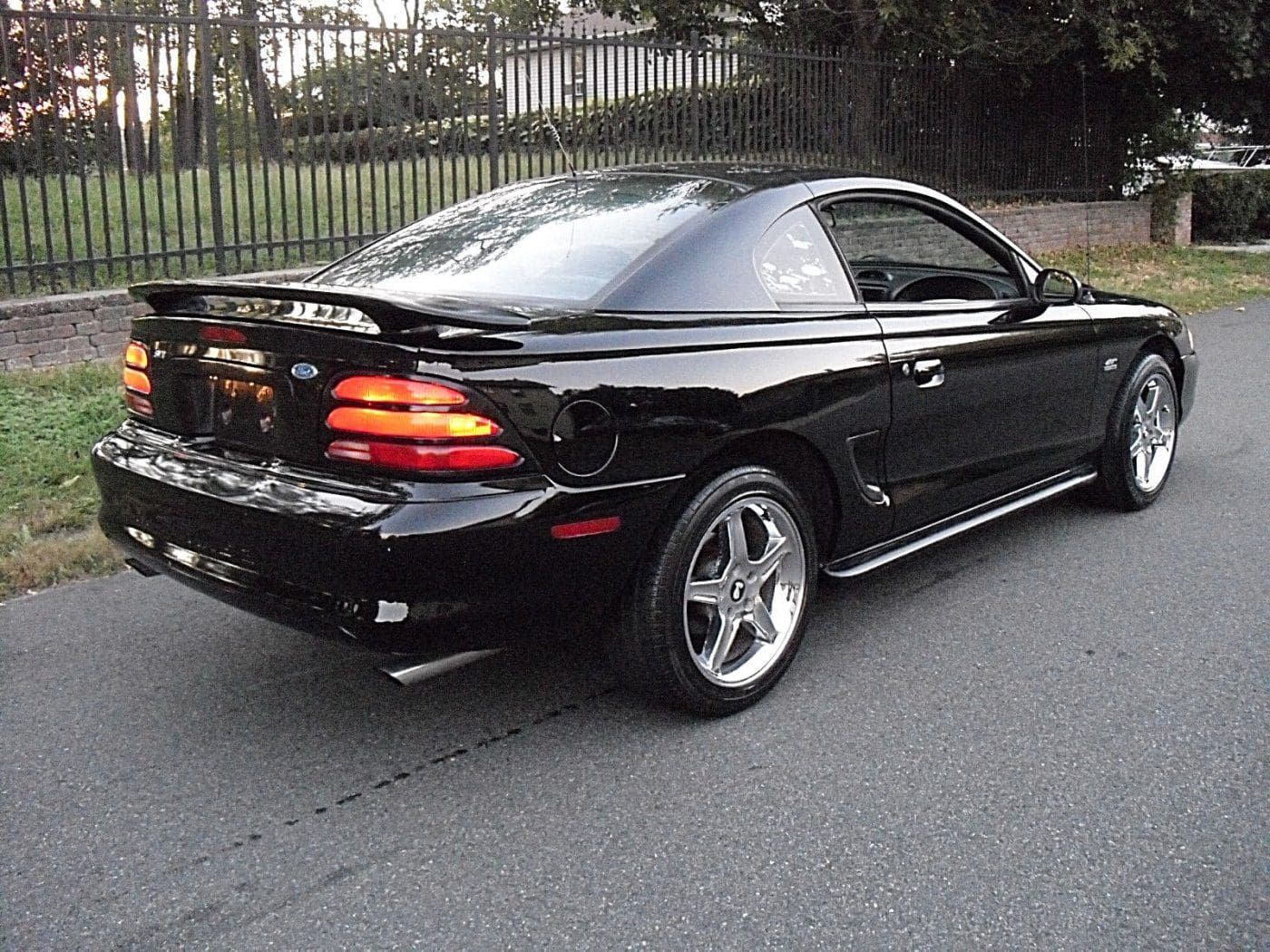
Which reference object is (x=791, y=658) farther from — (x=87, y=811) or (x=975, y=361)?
(x=87, y=811)

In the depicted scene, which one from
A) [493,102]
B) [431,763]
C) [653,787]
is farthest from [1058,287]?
[493,102]

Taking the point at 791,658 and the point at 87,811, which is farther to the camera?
the point at 791,658

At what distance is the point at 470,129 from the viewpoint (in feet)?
34.2

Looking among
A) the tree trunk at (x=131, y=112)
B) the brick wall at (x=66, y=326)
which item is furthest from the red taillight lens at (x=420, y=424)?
the tree trunk at (x=131, y=112)

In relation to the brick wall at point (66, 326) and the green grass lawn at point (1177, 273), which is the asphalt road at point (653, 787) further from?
the green grass lawn at point (1177, 273)

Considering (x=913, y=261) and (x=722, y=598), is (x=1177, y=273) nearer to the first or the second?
(x=913, y=261)

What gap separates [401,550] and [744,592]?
1.10 m

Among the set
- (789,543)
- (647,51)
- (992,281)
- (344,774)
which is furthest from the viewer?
(647,51)

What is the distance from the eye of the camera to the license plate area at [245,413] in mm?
3201

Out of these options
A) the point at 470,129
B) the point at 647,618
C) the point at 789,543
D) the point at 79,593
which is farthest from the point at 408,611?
the point at 470,129

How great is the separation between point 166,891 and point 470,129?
28.2 feet

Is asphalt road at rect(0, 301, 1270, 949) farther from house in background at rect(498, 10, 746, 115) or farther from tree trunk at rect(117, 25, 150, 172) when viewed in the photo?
house in background at rect(498, 10, 746, 115)

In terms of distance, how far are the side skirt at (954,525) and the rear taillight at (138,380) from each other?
6.88 ft

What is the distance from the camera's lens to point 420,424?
2955 mm
